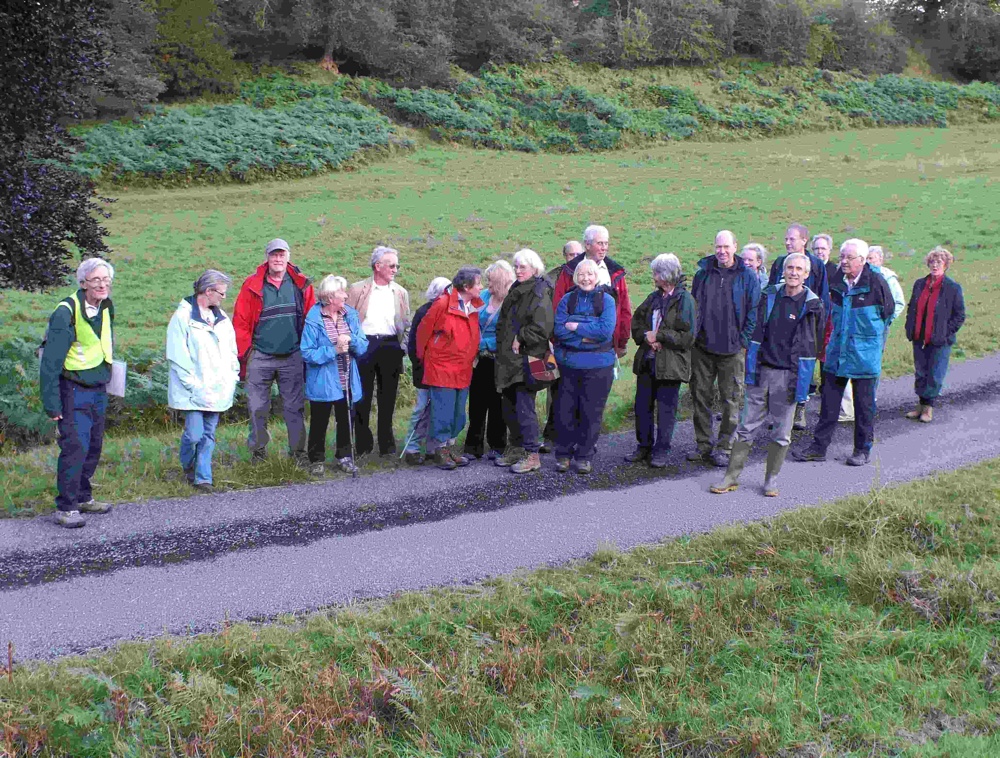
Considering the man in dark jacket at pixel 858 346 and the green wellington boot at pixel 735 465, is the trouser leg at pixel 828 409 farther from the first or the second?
the green wellington boot at pixel 735 465

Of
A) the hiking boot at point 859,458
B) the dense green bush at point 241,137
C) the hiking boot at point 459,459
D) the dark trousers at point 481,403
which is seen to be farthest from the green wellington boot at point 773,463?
the dense green bush at point 241,137

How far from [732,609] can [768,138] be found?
41.7m

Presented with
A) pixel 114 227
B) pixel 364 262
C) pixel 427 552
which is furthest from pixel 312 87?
pixel 427 552

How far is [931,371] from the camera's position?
11305 mm

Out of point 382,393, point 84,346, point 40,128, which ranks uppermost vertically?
point 40,128

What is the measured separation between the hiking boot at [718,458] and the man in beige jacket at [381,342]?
348cm

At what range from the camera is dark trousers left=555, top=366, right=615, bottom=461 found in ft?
29.2

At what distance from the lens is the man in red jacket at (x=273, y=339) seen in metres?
8.88

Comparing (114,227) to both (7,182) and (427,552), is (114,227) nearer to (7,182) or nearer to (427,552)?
(7,182)

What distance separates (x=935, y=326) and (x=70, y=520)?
1052 centimetres

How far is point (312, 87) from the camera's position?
127 ft

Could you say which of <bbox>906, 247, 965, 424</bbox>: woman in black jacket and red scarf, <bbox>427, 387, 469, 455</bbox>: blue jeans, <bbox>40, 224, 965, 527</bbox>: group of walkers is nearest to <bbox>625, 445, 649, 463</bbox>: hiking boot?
<bbox>40, 224, 965, 527</bbox>: group of walkers

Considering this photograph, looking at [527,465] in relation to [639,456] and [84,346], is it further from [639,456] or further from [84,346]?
[84,346]

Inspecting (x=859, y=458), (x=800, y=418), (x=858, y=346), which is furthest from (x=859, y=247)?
(x=800, y=418)
